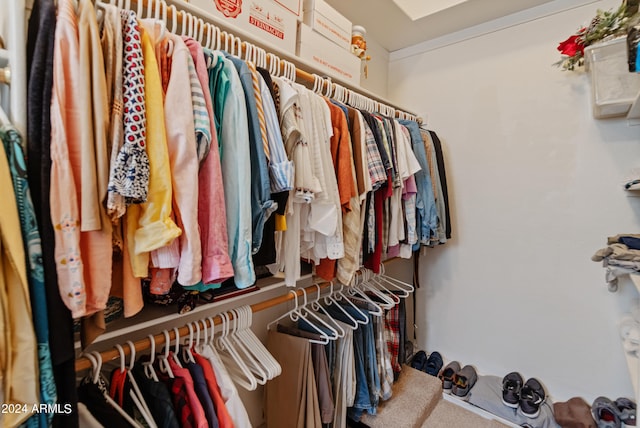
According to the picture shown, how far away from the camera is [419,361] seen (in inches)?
78.5

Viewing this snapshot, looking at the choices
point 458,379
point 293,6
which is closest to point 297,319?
point 458,379

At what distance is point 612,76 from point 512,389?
65.2 inches

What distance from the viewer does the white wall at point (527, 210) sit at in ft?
4.98

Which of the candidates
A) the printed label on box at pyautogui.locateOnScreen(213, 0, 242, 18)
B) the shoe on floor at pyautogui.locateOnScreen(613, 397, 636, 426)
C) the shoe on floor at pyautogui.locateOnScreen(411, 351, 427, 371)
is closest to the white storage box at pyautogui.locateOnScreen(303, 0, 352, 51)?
the printed label on box at pyautogui.locateOnScreen(213, 0, 242, 18)

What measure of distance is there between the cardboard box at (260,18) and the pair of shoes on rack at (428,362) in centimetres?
201

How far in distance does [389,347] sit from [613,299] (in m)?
1.17

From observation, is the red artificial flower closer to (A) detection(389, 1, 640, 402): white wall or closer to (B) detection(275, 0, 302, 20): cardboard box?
(A) detection(389, 1, 640, 402): white wall

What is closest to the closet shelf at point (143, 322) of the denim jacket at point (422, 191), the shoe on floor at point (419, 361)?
the denim jacket at point (422, 191)

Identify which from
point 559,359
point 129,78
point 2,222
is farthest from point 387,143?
point 559,359

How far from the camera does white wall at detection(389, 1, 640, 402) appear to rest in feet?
4.98

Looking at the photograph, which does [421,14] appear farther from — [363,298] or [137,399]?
[137,399]

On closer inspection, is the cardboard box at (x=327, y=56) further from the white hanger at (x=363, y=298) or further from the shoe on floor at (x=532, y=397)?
the shoe on floor at (x=532, y=397)

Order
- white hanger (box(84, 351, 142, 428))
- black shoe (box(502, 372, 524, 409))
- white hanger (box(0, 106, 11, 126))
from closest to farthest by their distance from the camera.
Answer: white hanger (box(0, 106, 11, 126)) < white hanger (box(84, 351, 142, 428)) < black shoe (box(502, 372, 524, 409))

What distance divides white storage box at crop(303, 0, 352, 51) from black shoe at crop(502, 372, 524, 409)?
2049 mm
